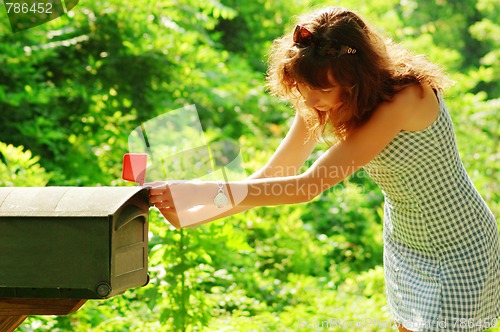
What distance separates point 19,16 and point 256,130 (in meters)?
2.54

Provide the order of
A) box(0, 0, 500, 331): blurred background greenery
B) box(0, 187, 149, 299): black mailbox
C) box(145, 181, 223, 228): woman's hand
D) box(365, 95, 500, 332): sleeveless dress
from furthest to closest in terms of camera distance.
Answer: box(0, 0, 500, 331): blurred background greenery < box(365, 95, 500, 332): sleeveless dress < box(145, 181, 223, 228): woman's hand < box(0, 187, 149, 299): black mailbox

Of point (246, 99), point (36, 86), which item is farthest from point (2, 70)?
point (246, 99)

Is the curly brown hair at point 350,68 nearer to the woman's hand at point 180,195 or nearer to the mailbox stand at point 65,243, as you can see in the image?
the woman's hand at point 180,195

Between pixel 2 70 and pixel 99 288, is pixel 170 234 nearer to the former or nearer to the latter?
pixel 99 288

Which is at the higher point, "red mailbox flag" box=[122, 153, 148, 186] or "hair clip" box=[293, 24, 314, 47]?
"hair clip" box=[293, 24, 314, 47]

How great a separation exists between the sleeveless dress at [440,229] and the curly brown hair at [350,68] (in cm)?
13

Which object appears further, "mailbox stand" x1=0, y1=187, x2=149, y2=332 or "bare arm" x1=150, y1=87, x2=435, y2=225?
"bare arm" x1=150, y1=87, x2=435, y2=225

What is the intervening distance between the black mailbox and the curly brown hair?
54 cm

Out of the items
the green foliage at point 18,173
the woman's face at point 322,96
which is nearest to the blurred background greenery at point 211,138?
the green foliage at point 18,173

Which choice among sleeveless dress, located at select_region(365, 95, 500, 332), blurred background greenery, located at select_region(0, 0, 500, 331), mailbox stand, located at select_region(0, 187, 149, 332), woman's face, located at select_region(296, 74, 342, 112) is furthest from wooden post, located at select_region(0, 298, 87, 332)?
blurred background greenery, located at select_region(0, 0, 500, 331)

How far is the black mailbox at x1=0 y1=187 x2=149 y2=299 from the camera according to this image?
1.82 m

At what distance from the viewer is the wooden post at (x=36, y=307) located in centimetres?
195

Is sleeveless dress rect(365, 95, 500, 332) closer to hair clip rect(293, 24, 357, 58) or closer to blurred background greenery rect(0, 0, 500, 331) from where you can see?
hair clip rect(293, 24, 357, 58)

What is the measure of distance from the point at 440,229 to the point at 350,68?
0.54 metres
